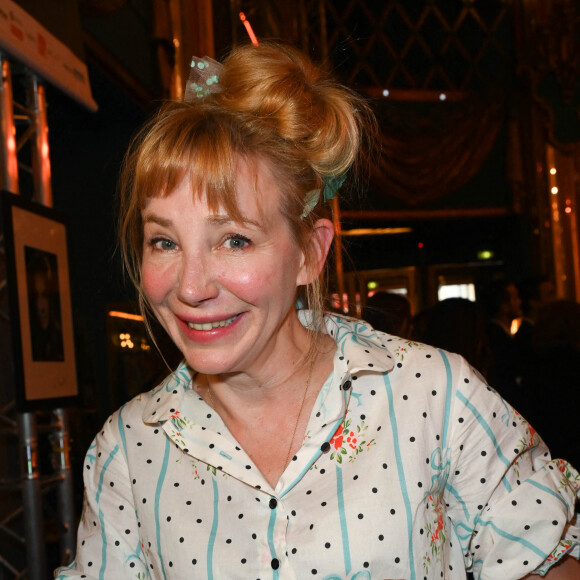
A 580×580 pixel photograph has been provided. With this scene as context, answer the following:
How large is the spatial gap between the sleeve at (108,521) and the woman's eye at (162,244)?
382 millimetres

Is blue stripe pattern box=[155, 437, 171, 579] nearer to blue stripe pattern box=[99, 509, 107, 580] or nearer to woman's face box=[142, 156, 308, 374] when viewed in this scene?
blue stripe pattern box=[99, 509, 107, 580]

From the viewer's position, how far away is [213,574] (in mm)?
1335

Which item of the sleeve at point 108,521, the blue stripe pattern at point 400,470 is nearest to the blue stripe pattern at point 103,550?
the sleeve at point 108,521

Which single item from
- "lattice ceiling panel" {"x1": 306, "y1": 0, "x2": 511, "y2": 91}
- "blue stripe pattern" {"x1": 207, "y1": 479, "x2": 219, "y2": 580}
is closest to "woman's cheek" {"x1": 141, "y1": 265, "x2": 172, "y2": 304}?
"blue stripe pattern" {"x1": 207, "y1": 479, "x2": 219, "y2": 580}

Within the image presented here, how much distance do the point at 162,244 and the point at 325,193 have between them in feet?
1.09

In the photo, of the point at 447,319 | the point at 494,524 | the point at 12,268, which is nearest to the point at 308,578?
the point at 494,524

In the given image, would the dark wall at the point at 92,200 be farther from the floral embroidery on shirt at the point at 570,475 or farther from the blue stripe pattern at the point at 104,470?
the floral embroidery on shirt at the point at 570,475

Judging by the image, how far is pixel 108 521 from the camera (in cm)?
145

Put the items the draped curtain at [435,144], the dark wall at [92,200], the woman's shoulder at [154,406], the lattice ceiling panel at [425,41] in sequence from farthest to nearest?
the lattice ceiling panel at [425,41] → the draped curtain at [435,144] → the dark wall at [92,200] → the woman's shoulder at [154,406]

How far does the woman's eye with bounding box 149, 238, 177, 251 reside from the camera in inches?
52.7

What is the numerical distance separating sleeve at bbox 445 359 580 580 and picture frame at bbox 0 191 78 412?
5.63 feet

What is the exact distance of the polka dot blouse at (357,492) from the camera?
1312 mm

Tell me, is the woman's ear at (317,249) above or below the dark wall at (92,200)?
below

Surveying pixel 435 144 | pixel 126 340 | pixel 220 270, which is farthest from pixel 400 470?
pixel 435 144
